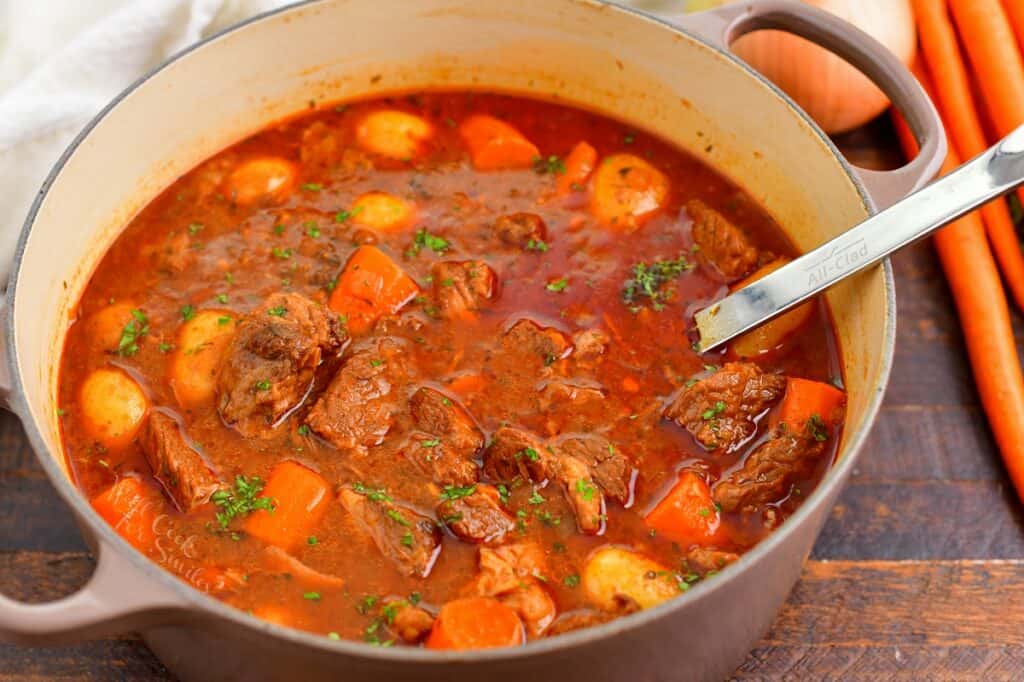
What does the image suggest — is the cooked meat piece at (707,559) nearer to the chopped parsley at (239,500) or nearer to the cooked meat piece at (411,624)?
the cooked meat piece at (411,624)

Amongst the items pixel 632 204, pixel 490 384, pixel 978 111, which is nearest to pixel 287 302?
pixel 490 384

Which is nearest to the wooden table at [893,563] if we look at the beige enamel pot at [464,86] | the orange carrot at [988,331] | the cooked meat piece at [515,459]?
the orange carrot at [988,331]

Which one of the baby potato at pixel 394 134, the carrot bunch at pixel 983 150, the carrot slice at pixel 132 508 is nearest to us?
the carrot slice at pixel 132 508

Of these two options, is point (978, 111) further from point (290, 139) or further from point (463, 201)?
point (290, 139)

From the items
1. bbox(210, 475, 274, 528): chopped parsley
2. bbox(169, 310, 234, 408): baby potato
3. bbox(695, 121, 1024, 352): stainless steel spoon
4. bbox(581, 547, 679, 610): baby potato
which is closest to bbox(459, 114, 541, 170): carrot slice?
bbox(169, 310, 234, 408): baby potato

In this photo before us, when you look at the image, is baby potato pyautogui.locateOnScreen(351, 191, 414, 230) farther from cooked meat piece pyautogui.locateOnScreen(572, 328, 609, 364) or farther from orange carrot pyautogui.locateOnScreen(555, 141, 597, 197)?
cooked meat piece pyautogui.locateOnScreen(572, 328, 609, 364)
